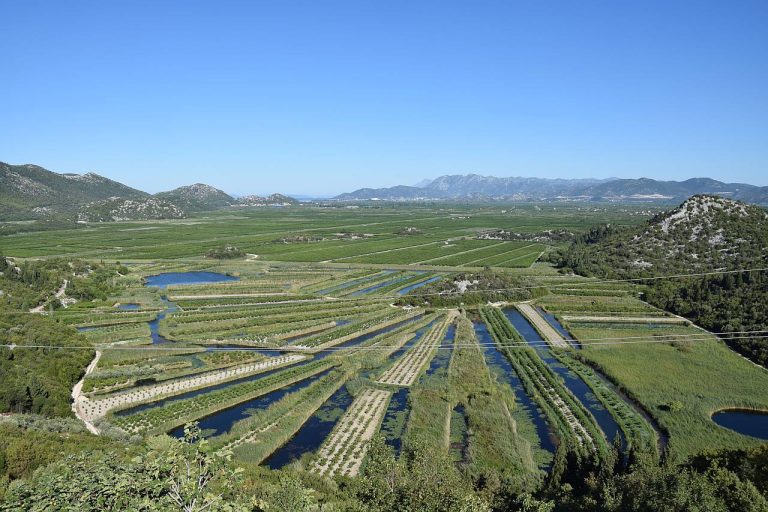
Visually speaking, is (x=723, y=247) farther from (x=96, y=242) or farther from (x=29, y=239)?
(x=29, y=239)

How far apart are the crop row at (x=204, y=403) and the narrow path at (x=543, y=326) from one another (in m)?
19.2

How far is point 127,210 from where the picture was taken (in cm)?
17275

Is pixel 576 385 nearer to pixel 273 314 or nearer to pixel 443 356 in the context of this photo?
pixel 443 356

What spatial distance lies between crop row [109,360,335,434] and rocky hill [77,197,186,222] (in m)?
152

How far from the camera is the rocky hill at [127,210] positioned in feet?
526

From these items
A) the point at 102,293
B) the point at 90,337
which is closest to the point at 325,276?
the point at 102,293

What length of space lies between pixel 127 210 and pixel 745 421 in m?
187

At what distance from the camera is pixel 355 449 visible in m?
22.4

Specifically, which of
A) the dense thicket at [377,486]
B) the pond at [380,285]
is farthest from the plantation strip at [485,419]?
the pond at [380,285]

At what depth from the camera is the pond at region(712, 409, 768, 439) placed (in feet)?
81.5

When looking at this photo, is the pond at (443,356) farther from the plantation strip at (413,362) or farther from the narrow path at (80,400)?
the narrow path at (80,400)

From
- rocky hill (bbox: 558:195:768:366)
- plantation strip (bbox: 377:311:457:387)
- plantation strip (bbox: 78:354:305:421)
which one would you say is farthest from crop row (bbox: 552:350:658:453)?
plantation strip (bbox: 78:354:305:421)

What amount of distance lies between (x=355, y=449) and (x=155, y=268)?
2453 inches

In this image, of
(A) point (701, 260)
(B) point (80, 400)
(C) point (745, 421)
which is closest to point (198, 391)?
(B) point (80, 400)
